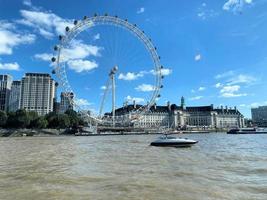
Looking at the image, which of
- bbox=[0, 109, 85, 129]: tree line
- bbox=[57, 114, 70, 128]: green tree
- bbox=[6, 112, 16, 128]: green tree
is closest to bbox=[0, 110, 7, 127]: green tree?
bbox=[0, 109, 85, 129]: tree line

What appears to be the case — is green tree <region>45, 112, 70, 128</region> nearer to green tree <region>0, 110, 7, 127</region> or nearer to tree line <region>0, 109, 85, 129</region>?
tree line <region>0, 109, 85, 129</region>

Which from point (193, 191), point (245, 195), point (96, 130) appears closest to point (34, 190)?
point (193, 191)

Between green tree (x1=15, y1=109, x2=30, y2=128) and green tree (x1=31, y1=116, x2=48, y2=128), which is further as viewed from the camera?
green tree (x1=31, y1=116, x2=48, y2=128)

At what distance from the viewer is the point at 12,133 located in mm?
121188

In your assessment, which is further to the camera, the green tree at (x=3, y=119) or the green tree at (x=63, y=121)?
the green tree at (x=63, y=121)

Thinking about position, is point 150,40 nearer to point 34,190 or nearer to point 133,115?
point 133,115

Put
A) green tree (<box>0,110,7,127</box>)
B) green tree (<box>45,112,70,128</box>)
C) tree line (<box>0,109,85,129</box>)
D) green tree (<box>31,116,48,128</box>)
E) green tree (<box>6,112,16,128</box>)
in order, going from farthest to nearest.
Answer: green tree (<box>45,112,70,128</box>)
green tree (<box>31,116,48,128</box>)
green tree (<box>6,112,16,128</box>)
tree line (<box>0,109,85,129</box>)
green tree (<box>0,110,7,127</box>)

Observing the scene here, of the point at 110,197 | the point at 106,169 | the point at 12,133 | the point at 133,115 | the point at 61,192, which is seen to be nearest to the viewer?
the point at 110,197

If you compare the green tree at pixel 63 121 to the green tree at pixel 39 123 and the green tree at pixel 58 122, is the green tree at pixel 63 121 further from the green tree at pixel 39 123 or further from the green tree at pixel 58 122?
the green tree at pixel 39 123

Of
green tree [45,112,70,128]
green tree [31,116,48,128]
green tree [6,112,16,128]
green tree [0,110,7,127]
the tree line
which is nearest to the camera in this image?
green tree [0,110,7,127]

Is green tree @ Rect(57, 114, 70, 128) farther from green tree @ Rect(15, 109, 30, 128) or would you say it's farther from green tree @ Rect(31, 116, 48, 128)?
green tree @ Rect(15, 109, 30, 128)

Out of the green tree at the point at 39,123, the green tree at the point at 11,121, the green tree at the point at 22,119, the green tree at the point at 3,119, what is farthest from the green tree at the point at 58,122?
the green tree at the point at 3,119

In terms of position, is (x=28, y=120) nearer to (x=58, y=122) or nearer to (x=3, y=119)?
(x=3, y=119)

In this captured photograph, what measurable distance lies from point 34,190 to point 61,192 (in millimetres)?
1344
